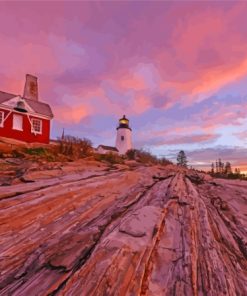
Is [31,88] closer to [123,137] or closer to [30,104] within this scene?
[30,104]

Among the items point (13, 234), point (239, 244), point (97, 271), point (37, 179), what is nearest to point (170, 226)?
point (239, 244)

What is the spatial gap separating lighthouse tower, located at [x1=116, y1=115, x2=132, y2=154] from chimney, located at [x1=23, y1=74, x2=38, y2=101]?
82.2 ft

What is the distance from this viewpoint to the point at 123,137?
2224 inches

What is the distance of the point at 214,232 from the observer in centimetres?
541

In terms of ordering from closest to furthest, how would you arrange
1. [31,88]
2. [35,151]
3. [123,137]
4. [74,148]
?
[35,151] < [74,148] < [31,88] < [123,137]

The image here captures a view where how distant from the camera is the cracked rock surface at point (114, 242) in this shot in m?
3.32

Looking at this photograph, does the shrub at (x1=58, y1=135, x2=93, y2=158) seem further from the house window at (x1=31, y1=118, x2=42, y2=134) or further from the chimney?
the chimney

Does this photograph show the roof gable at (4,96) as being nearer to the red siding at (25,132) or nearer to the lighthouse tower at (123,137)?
the red siding at (25,132)

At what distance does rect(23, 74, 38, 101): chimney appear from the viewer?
33603 mm

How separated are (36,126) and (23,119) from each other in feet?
5.25

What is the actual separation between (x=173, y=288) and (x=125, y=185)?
5.27 metres

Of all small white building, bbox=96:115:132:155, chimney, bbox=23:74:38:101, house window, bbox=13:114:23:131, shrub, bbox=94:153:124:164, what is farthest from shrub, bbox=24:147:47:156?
small white building, bbox=96:115:132:155

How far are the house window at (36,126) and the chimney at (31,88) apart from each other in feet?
18.3

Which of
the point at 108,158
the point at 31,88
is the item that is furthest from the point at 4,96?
the point at 108,158
